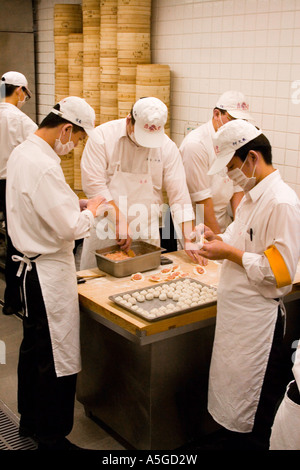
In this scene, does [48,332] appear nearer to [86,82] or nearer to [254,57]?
[254,57]

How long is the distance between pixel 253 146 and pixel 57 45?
4.15 metres

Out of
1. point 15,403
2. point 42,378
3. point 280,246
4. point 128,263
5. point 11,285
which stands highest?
point 280,246

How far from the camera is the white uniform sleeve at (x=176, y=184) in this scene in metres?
3.54

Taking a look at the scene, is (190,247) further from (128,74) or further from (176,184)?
(128,74)

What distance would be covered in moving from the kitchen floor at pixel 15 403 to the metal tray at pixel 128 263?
96 centimetres

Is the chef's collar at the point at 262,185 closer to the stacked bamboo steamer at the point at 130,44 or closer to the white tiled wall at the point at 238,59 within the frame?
the white tiled wall at the point at 238,59

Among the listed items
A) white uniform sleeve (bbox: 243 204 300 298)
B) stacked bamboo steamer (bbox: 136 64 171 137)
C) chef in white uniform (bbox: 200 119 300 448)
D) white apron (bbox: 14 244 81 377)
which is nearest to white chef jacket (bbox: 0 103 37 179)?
stacked bamboo steamer (bbox: 136 64 171 137)

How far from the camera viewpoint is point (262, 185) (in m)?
2.42

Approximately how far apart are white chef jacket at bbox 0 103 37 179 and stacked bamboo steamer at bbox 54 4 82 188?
0.86 m

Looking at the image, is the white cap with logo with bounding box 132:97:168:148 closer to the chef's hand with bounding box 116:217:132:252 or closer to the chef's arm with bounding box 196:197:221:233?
the chef's hand with bounding box 116:217:132:252

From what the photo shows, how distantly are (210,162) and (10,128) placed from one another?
208 cm

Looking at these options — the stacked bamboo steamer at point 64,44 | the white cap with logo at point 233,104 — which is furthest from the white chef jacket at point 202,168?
the stacked bamboo steamer at point 64,44

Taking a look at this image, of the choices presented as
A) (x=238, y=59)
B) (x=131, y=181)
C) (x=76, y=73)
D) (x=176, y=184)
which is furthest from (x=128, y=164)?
Answer: (x=76, y=73)

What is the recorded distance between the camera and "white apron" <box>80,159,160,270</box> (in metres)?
3.53
